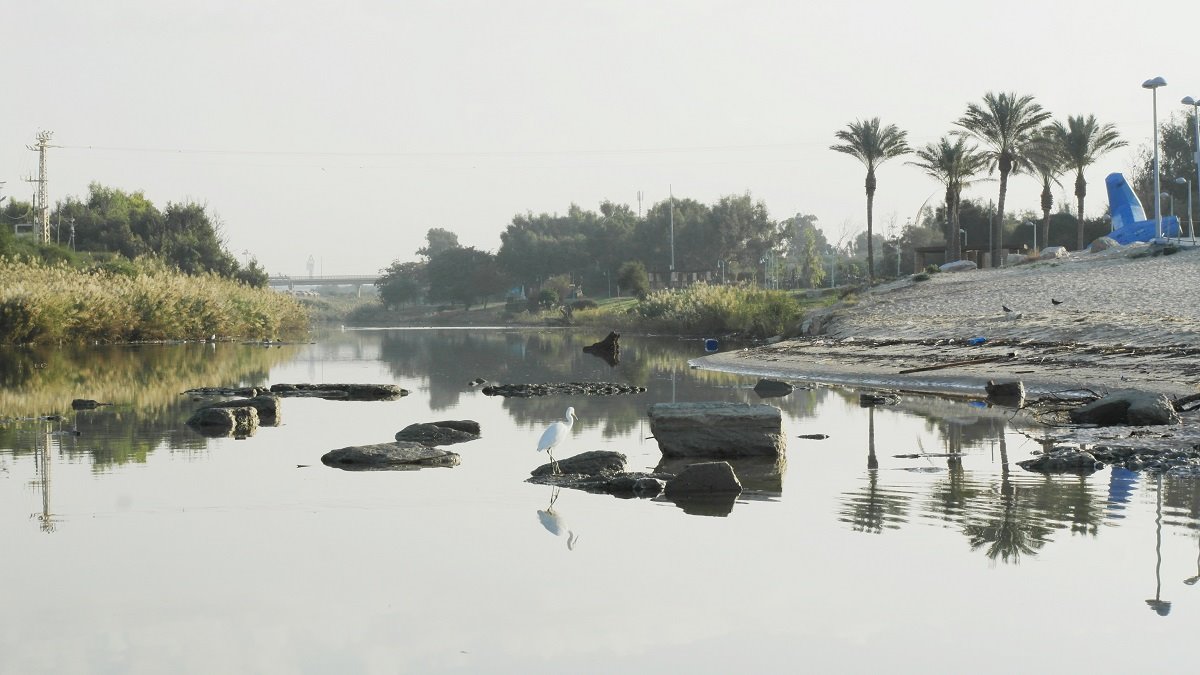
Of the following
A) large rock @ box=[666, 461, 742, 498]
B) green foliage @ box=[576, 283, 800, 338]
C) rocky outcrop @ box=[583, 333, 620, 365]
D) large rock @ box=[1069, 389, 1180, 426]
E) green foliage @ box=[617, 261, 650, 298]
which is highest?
green foliage @ box=[617, 261, 650, 298]

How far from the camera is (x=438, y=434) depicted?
17469 millimetres

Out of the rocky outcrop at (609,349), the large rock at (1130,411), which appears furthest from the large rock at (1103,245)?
the large rock at (1130,411)

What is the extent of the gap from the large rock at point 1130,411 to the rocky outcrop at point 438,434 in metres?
7.88

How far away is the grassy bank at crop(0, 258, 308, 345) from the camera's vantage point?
142ft

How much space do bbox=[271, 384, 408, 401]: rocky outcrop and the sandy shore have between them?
31.7 ft

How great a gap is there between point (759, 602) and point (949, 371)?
64.6ft

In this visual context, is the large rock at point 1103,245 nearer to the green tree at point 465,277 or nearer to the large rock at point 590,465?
the large rock at point 590,465

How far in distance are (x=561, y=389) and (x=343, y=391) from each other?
14.1 feet

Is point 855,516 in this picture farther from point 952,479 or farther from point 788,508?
point 952,479

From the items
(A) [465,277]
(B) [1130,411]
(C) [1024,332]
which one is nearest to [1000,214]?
(C) [1024,332]

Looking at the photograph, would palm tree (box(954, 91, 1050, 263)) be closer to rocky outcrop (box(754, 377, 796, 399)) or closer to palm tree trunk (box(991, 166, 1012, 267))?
palm tree trunk (box(991, 166, 1012, 267))

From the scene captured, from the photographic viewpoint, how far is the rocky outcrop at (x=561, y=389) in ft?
87.8

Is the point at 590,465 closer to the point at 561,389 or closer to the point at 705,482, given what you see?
the point at 705,482

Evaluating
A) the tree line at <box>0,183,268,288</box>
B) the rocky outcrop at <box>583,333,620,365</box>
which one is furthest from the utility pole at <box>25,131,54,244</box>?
the rocky outcrop at <box>583,333,620,365</box>
